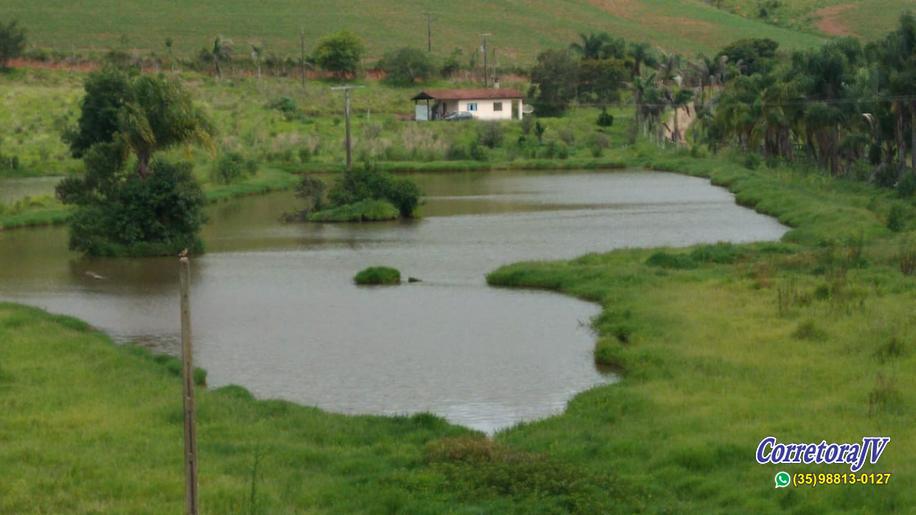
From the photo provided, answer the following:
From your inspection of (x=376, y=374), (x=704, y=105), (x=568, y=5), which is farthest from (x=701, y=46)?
(x=376, y=374)

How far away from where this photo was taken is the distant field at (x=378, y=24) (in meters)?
119

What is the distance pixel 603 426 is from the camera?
1689 cm

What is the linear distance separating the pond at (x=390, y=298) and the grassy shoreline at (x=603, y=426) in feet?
4.07

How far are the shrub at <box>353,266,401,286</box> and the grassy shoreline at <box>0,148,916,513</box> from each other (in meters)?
6.93

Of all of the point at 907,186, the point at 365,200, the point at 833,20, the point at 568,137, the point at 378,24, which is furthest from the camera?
the point at 833,20

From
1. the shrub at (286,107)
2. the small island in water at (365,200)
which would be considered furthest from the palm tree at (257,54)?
the small island in water at (365,200)

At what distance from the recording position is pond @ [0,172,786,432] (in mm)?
21031

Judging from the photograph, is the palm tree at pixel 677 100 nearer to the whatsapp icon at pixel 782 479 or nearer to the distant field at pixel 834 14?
the distant field at pixel 834 14

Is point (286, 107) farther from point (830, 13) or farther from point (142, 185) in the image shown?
point (830, 13)

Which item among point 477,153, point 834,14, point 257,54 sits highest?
point 834,14

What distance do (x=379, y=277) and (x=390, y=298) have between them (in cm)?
251

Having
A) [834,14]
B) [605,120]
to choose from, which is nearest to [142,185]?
[605,120]

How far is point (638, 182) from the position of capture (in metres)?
63.6

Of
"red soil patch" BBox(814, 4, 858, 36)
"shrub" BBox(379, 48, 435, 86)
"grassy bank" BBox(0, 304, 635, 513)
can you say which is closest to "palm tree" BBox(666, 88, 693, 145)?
"shrub" BBox(379, 48, 435, 86)
